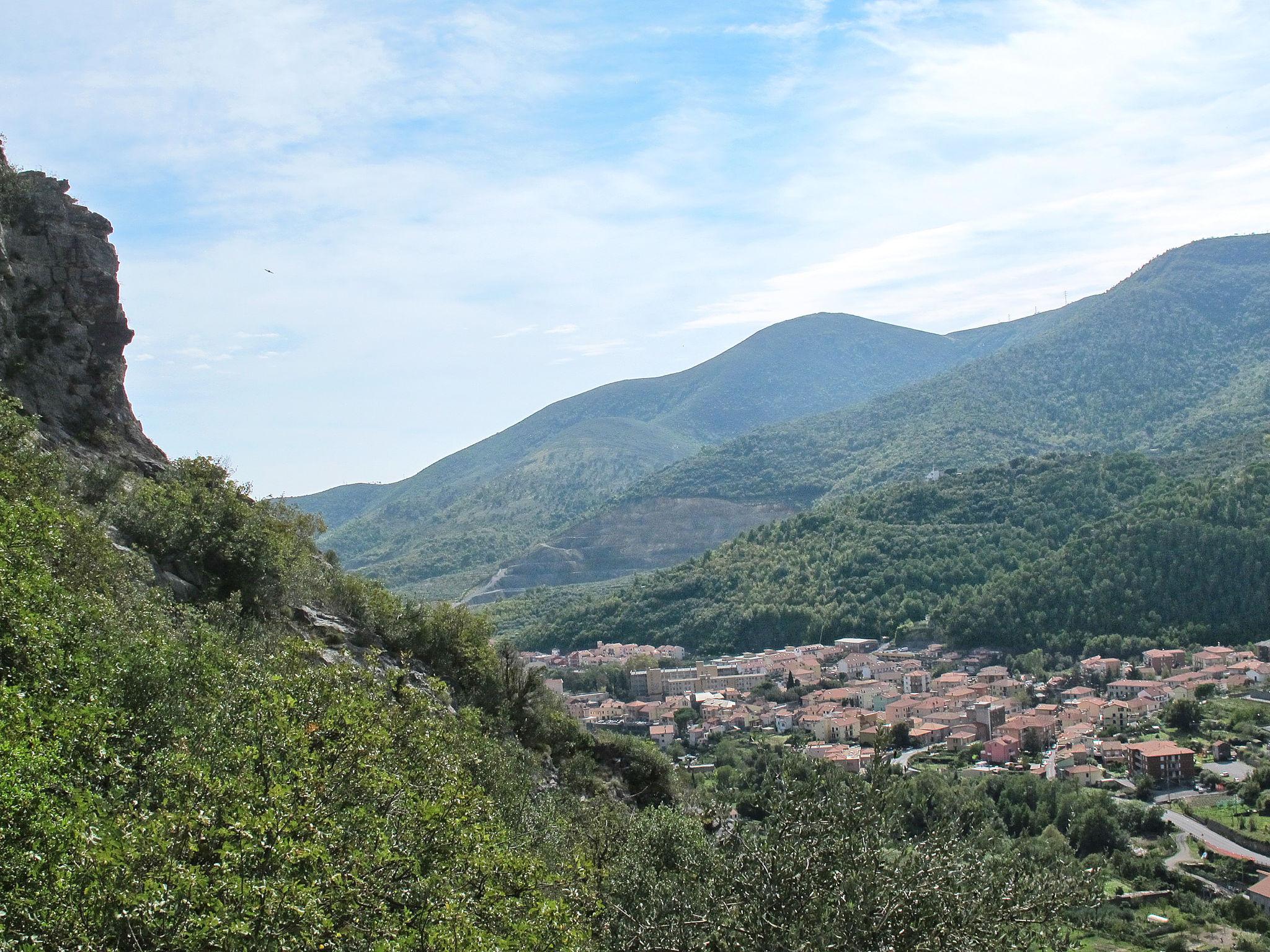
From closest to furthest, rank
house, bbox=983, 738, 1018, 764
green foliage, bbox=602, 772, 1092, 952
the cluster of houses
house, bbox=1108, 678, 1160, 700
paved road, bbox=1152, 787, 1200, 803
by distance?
green foliage, bbox=602, 772, 1092, 952, paved road, bbox=1152, 787, 1200, 803, the cluster of houses, house, bbox=983, 738, 1018, 764, house, bbox=1108, 678, 1160, 700

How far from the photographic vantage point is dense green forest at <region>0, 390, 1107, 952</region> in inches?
270

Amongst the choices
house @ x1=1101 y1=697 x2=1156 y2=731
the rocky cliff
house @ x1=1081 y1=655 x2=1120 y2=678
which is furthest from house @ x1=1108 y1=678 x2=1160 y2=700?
the rocky cliff

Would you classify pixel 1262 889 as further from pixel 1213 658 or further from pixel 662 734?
pixel 1213 658

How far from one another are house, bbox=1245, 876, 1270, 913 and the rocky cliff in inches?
1253

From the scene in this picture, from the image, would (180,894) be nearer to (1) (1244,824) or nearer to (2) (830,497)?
(1) (1244,824)

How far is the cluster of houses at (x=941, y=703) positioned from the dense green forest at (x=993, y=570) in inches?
182

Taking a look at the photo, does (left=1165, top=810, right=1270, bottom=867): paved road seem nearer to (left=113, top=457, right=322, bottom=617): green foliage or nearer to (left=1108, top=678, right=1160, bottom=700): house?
(left=1108, top=678, right=1160, bottom=700): house

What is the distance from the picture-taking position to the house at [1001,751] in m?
46.9

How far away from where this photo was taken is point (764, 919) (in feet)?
30.0

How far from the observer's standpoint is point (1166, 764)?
139 feet

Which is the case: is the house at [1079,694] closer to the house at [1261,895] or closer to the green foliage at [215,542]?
the house at [1261,895]

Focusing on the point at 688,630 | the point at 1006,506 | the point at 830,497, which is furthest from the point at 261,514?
the point at 830,497

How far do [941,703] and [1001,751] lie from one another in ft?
36.0

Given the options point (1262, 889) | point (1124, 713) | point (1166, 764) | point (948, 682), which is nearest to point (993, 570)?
point (948, 682)
